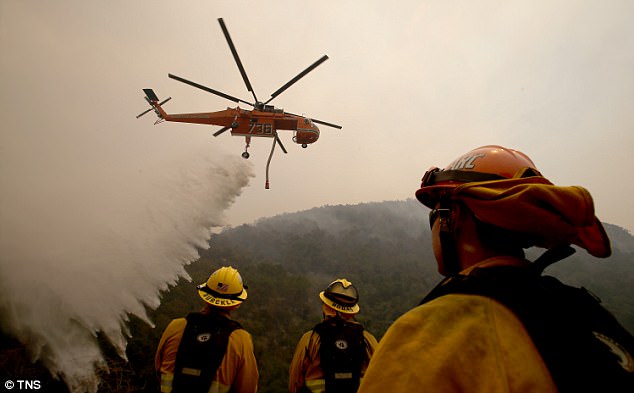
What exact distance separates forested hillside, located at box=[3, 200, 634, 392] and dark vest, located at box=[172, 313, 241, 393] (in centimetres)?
1390

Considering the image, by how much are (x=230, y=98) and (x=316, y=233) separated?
8521cm

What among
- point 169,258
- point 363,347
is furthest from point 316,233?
point 363,347

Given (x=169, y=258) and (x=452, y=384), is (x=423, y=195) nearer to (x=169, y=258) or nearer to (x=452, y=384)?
(x=452, y=384)

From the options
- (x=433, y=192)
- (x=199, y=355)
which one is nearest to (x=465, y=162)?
(x=433, y=192)

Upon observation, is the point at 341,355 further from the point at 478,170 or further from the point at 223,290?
the point at 478,170

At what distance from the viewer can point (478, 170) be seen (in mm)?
2053

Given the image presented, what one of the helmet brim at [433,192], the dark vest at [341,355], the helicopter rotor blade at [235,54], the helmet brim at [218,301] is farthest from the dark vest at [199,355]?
the helicopter rotor blade at [235,54]

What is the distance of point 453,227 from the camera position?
195cm

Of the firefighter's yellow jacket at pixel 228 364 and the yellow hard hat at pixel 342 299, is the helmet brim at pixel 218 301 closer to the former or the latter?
the firefighter's yellow jacket at pixel 228 364

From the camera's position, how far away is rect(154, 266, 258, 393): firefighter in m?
4.51

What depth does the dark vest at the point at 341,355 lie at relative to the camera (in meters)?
5.12

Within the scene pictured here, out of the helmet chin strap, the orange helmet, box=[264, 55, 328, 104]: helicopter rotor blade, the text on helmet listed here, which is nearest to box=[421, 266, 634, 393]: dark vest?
the helmet chin strap

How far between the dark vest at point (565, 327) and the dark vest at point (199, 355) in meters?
4.15

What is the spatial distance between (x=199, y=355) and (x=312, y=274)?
80.6 meters
